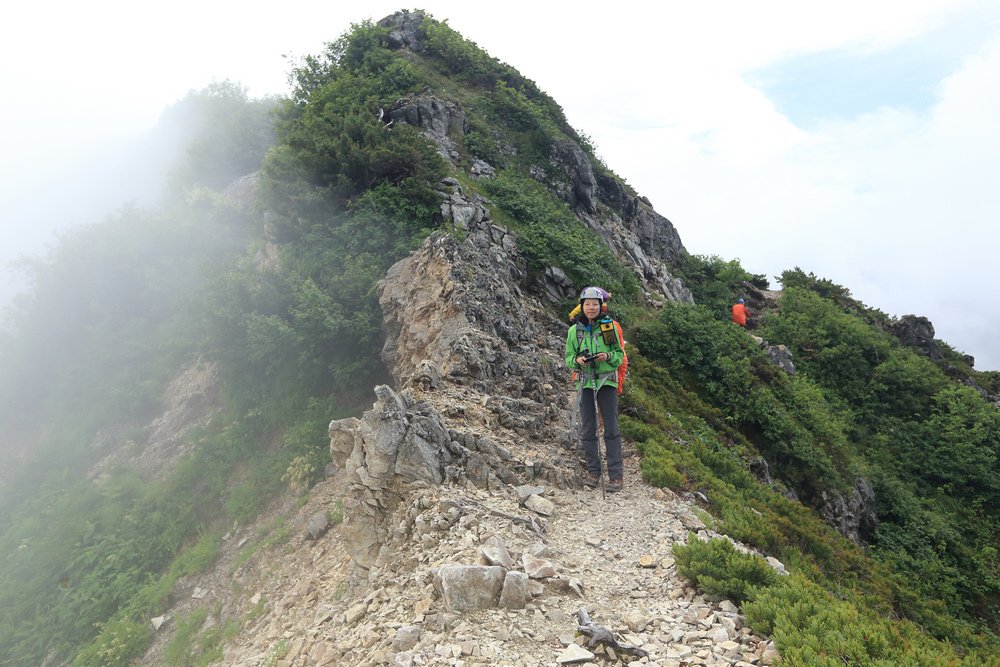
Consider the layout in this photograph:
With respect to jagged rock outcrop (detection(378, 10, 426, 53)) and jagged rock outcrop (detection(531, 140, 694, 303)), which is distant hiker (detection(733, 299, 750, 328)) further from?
jagged rock outcrop (detection(378, 10, 426, 53))

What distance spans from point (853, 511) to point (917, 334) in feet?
73.4

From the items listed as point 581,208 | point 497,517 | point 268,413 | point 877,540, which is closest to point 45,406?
point 268,413

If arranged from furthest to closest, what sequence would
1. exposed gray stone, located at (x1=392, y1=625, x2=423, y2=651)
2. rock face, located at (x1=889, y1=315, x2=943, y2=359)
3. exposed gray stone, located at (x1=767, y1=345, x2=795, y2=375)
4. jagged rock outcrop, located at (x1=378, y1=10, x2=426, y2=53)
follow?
rock face, located at (x1=889, y1=315, x2=943, y2=359) < jagged rock outcrop, located at (x1=378, y1=10, x2=426, y2=53) < exposed gray stone, located at (x1=767, y1=345, x2=795, y2=375) < exposed gray stone, located at (x1=392, y1=625, x2=423, y2=651)

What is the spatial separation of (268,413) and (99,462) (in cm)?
874

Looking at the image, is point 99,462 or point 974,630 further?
point 99,462

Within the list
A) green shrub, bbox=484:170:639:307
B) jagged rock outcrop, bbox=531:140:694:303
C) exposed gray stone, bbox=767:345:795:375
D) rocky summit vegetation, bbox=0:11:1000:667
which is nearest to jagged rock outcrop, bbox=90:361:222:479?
rocky summit vegetation, bbox=0:11:1000:667

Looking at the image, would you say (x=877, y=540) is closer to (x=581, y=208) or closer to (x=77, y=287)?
(x=581, y=208)

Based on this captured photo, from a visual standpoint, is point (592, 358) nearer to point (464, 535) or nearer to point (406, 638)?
point (464, 535)

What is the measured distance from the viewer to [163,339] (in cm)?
1916

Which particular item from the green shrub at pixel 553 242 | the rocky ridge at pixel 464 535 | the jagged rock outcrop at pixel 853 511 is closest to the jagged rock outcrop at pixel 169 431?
the rocky ridge at pixel 464 535

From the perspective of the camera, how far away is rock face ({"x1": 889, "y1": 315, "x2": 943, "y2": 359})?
28702mm

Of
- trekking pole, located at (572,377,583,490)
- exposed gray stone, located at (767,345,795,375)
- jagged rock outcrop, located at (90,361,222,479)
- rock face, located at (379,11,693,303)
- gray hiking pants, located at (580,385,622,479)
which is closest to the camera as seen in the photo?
gray hiking pants, located at (580,385,622,479)

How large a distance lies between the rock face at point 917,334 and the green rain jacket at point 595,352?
3043 cm

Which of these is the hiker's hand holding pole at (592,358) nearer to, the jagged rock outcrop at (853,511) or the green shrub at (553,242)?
the green shrub at (553,242)
